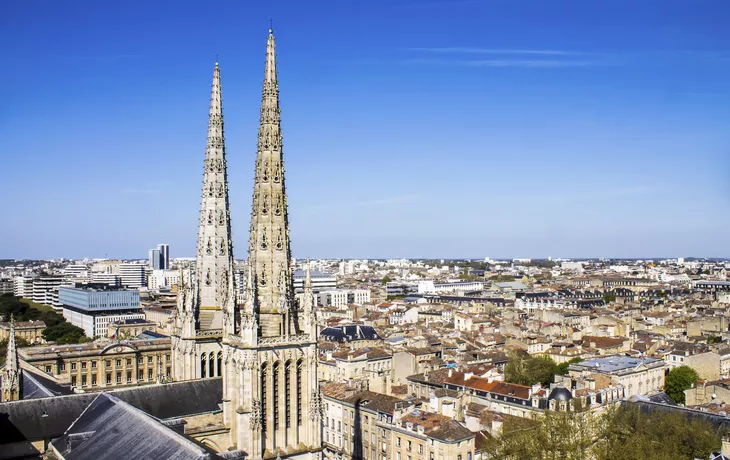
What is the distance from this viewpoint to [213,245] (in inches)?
1922

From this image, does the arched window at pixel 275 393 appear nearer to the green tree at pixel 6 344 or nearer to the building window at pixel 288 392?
the building window at pixel 288 392

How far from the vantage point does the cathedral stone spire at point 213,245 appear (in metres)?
48.6

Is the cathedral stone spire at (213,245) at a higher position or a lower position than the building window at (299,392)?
higher

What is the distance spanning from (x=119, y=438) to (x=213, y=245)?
17.2 meters

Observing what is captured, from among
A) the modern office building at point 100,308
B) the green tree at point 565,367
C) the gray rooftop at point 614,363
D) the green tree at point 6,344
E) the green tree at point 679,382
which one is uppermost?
the modern office building at point 100,308

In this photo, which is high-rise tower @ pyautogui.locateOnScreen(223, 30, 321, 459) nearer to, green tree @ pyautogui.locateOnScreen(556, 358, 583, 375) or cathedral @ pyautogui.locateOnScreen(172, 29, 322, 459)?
cathedral @ pyautogui.locateOnScreen(172, 29, 322, 459)

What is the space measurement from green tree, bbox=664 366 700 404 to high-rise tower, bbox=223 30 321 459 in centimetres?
6564

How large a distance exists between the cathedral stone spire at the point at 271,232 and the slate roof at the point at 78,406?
8.39 meters

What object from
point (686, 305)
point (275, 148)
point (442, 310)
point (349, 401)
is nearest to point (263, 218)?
point (275, 148)

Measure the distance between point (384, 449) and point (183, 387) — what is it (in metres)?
28.1

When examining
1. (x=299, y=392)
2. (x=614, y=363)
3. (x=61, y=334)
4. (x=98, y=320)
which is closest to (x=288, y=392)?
(x=299, y=392)

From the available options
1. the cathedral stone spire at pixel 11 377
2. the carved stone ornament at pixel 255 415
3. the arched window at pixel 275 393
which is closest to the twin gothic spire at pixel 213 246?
the cathedral stone spire at pixel 11 377

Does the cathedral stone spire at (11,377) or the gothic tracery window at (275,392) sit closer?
the gothic tracery window at (275,392)

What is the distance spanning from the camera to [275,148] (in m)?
38.9
